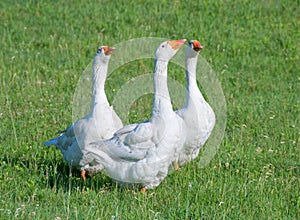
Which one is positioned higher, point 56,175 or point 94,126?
point 94,126

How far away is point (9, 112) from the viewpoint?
35.6ft

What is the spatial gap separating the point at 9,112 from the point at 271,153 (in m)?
4.01

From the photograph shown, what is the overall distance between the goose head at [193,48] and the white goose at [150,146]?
1559mm

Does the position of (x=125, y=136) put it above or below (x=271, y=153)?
above

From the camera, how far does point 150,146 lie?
300 inches

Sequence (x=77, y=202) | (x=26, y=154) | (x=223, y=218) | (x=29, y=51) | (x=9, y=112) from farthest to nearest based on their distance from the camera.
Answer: (x=29, y=51) < (x=9, y=112) < (x=26, y=154) < (x=77, y=202) < (x=223, y=218)

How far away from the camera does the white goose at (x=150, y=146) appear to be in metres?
7.55

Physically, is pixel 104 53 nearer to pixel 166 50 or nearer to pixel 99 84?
pixel 99 84

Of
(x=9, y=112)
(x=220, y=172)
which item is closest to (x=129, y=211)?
(x=220, y=172)

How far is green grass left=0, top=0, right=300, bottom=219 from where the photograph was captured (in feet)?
23.8

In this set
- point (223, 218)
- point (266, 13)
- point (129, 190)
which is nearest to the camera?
point (223, 218)

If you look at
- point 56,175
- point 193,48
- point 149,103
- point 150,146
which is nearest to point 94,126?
point 56,175

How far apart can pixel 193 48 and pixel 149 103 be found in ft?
7.90

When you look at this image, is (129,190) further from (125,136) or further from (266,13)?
(266,13)
